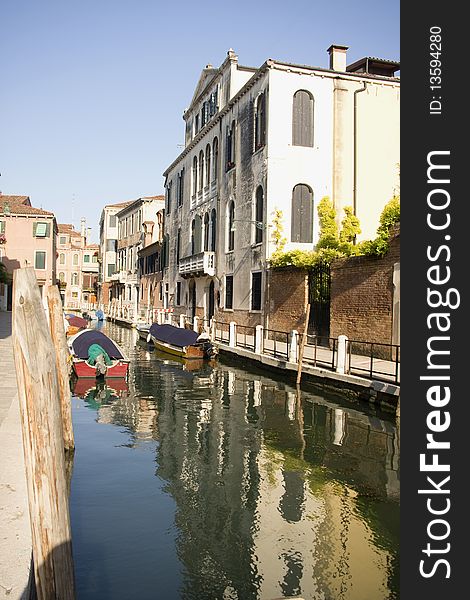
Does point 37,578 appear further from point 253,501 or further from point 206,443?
point 206,443

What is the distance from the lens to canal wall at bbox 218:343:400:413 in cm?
1134

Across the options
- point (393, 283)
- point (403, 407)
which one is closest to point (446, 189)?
point (403, 407)

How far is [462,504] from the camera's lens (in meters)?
3.37

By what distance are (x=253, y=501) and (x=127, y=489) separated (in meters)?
1.56

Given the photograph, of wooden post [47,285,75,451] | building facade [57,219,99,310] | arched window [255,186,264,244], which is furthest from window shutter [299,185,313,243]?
building facade [57,219,99,310]

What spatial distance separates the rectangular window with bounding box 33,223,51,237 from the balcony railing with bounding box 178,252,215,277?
1379 cm

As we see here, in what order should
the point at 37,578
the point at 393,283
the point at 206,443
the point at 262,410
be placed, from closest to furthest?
the point at 37,578 < the point at 206,443 < the point at 262,410 < the point at 393,283

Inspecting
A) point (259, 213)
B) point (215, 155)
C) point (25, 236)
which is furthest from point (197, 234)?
point (25, 236)

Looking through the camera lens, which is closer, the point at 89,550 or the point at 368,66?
the point at 89,550

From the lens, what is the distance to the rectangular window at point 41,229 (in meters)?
40.0

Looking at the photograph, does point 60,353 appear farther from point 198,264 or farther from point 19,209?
point 19,209

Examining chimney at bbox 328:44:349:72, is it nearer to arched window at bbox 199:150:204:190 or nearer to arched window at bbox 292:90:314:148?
arched window at bbox 292:90:314:148

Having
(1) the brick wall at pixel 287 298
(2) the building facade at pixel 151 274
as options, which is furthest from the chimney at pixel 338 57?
(2) the building facade at pixel 151 274

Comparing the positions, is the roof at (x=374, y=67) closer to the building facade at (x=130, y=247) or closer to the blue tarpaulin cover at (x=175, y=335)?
the blue tarpaulin cover at (x=175, y=335)
